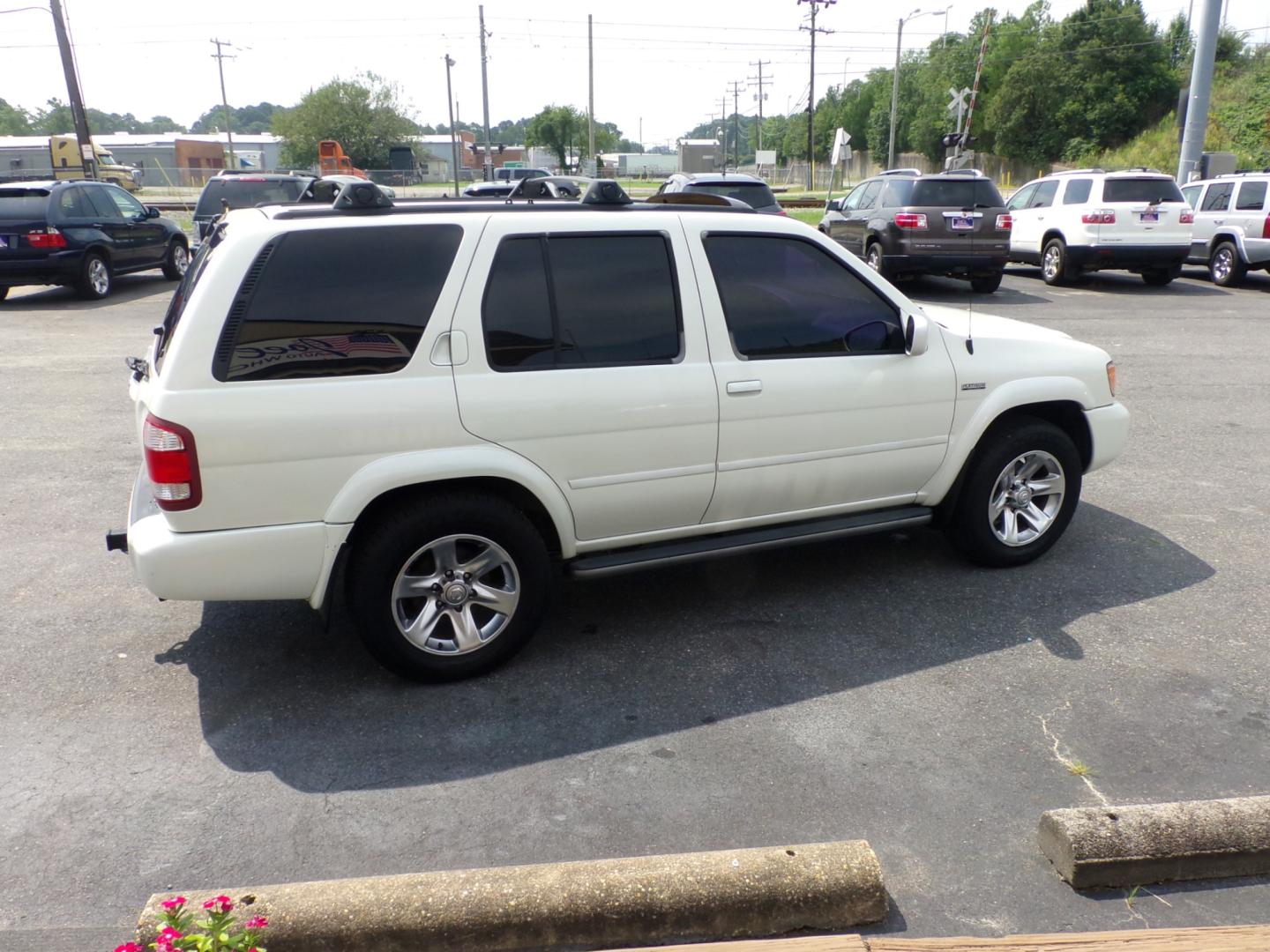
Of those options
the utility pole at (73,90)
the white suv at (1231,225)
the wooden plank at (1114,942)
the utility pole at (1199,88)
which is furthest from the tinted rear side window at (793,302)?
the utility pole at (73,90)

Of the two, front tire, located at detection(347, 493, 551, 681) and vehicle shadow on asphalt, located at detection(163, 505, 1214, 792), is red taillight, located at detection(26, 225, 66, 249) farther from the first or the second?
front tire, located at detection(347, 493, 551, 681)

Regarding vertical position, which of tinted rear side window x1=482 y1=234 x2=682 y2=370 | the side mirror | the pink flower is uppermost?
tinted rear side window x1=482 y1=234 x2=682 y2=370

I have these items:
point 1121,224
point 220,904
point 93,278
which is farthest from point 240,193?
point 220,904

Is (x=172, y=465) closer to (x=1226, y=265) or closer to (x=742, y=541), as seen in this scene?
(x=742, y=541)

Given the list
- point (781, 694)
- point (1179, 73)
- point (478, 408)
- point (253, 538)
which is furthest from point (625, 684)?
point (1179, 73)

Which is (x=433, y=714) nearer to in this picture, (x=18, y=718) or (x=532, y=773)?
(x=532, y=773)

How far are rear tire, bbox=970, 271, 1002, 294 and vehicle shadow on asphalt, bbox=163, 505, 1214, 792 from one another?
1154cm

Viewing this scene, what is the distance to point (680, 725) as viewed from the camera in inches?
151

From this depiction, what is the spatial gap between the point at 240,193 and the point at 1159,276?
15519mm

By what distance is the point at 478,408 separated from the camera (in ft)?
12.8

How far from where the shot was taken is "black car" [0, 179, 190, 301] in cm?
1468

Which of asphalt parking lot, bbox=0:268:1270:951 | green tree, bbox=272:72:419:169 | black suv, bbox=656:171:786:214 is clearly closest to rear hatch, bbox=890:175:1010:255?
Result: black suv, bbox=656:171:786:214

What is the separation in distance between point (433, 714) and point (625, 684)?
0.76 meters

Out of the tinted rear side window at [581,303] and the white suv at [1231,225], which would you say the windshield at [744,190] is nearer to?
the white suv at [1231,225]
